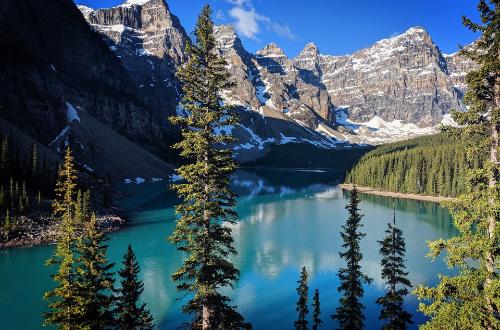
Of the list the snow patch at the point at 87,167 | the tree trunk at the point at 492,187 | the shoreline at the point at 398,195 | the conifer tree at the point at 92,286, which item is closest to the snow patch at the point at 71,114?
the snow patch at the point at 87,167

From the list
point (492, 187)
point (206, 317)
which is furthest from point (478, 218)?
point (206, 317)

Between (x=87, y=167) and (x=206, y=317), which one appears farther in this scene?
(x=87, y=167)

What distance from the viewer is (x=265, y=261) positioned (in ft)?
192

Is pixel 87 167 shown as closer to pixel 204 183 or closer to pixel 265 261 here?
pixel 265 261

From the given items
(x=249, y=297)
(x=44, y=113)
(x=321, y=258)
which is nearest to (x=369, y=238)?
Answer: (x=321, y=258)

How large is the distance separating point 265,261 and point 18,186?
5199 centimetres

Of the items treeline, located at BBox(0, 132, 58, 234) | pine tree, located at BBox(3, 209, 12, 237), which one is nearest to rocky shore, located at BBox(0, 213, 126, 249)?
pine tree, located at BBox(3, 209, 12, 237)

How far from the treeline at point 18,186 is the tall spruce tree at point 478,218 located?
67445mm

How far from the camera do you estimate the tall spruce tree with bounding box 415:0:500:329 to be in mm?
12727

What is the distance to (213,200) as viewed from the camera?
1969cm

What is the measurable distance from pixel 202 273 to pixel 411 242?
6227 cm

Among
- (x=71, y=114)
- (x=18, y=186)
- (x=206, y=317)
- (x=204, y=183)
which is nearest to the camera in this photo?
(x=206, y=317)

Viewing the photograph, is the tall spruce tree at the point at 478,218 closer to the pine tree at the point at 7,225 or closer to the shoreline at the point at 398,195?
the pine tree at the point at 7,225

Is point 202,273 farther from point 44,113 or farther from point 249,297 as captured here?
point 44,113
